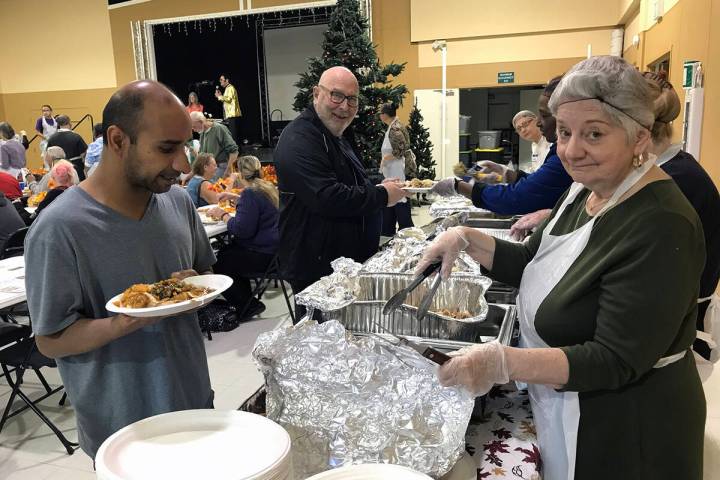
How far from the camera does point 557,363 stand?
933 millimetres

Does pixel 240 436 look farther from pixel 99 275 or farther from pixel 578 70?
pixel 578 70

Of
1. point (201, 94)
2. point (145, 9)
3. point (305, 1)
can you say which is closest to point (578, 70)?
point (305, 1)

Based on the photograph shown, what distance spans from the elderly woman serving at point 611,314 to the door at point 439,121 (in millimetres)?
8845

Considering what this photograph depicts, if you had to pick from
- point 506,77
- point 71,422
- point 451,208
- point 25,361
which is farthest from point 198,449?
point 506,77

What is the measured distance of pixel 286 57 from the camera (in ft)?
43.1

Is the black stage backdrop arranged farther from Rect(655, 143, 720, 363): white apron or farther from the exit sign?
Result: Rect(655, 143, 720, 363): white apron

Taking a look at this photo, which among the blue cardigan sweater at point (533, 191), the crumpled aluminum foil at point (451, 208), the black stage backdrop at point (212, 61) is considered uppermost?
the black stage backdrop at point (212, 61)

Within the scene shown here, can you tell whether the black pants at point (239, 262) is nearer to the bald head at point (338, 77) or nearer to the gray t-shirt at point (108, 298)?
the bald head at point (338, 77)

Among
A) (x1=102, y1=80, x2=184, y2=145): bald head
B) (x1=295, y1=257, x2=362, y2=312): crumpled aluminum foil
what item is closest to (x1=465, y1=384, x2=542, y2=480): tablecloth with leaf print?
(x1=295, y1=257, x2=362, y2=312): crumpled aluminum foil

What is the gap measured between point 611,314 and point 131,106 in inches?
39.6

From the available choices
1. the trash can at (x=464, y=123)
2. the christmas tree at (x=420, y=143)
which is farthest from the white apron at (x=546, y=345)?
the trash can at (x=464, y=123)

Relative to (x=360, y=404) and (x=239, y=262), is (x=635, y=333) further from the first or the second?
(x=239, y=262)

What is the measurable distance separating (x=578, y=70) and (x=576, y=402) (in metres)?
0.65

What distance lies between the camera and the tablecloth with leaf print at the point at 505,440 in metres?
1.09
